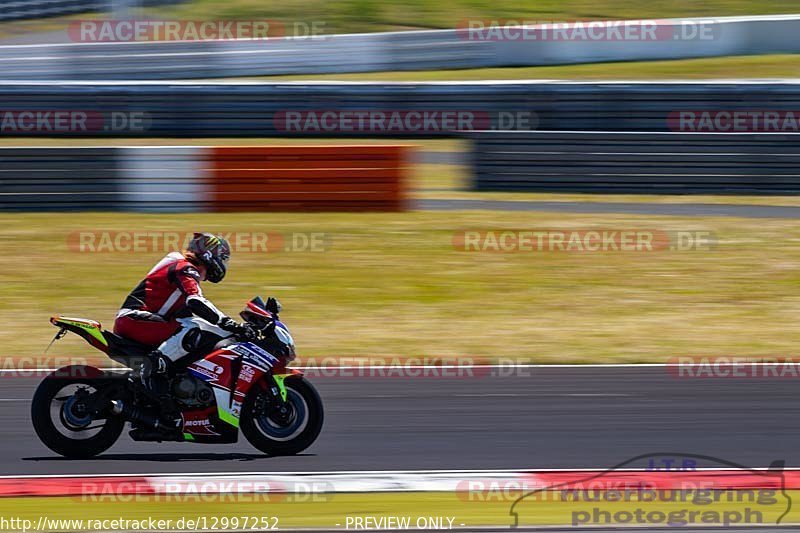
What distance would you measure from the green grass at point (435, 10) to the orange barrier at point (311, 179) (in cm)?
1120

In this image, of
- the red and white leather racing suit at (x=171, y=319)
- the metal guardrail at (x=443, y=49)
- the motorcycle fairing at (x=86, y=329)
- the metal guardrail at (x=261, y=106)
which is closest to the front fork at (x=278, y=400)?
the red and white leather racing suit at (x=171, y=319)

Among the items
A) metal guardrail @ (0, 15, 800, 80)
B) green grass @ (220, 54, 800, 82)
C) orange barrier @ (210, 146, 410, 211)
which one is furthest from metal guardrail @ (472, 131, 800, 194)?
metal guardrail @ (0, 15, 800, 80)

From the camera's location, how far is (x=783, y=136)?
1680 centimetres

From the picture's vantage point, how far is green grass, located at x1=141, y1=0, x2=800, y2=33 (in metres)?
26.9

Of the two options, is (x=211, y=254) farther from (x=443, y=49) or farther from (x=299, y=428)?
(x=443, y=49)

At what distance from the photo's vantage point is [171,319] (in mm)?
Answer: 7172

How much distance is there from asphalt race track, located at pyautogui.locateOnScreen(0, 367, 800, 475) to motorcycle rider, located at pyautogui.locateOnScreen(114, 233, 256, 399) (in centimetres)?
59

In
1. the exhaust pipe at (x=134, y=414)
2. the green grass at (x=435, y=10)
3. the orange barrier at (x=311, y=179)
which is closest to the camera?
the exhaust pipe at (x=134, y=414)

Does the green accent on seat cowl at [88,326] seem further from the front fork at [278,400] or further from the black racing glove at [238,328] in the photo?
the front fork at [278,400]

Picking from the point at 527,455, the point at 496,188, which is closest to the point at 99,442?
the point at 527,455

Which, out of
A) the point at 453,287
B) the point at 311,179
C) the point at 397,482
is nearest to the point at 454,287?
the point at 453,287

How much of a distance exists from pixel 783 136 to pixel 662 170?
5.65ft

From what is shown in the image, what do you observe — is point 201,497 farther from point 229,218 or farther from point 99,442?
point 229,218

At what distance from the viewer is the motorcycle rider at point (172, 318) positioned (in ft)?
23.4
